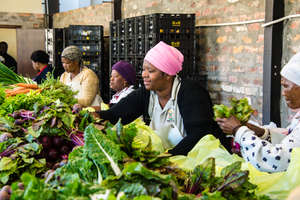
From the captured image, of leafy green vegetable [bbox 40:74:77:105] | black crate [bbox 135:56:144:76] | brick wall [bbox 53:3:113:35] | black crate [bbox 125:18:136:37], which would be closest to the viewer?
leafy green vegetable [bbox 40:74:77:105]

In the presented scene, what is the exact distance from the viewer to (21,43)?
1039 centimetres

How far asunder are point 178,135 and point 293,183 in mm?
1158

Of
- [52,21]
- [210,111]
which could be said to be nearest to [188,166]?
[210,111]

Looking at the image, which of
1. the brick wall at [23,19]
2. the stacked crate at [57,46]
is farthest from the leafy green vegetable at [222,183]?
the brick wall at [23,19]

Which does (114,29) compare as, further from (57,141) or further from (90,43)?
(57,141)

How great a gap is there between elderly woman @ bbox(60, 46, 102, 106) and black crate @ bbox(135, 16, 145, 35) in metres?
1.76

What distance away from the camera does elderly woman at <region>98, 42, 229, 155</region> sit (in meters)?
2.39

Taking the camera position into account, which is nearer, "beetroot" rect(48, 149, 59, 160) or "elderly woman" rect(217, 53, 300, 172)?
"beetroot" rect(48, 149, 59, 160)

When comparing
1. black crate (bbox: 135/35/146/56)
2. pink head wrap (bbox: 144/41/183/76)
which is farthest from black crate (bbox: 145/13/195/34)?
pink head wrap (bbox: 144/41/183/76)

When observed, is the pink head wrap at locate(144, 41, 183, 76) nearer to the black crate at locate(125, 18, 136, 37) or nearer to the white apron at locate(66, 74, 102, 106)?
the white apron at locate(66, 74, 102, 106)

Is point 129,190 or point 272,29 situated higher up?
point 272,29

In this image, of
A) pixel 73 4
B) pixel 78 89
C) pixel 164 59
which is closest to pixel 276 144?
pixel 164 59

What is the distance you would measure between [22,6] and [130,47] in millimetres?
6049

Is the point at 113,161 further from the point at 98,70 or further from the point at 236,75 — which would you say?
the point at 98,70
